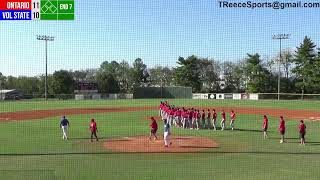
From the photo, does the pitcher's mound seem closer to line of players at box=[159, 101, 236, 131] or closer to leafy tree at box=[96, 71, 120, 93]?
line of players at box=[159, 101, 236, 131]

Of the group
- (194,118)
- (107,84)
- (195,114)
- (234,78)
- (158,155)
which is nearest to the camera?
(158,155)

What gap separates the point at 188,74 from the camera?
8675cm

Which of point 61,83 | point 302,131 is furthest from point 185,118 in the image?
point 61,83

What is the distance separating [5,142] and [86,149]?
494 cm

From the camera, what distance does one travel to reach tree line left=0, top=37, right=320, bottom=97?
72375 millimetres

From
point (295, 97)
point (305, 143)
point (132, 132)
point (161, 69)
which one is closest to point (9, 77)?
point (161, 69)

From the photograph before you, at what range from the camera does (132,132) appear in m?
24.5

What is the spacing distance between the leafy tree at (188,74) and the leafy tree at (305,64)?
19865mm

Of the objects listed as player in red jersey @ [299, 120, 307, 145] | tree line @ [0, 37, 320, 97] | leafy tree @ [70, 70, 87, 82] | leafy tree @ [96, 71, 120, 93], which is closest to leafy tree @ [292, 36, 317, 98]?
tree line @ [0, 37, 320, 97]

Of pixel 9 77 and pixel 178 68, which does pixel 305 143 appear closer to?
pixel 178 68

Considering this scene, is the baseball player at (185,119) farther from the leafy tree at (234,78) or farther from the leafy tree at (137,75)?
the leafy tree at (137,75)

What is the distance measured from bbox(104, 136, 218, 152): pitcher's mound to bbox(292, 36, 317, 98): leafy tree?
5360 centimetres

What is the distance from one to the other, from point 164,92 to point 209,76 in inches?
→ 873

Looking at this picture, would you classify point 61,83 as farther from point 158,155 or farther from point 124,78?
point 158,155
